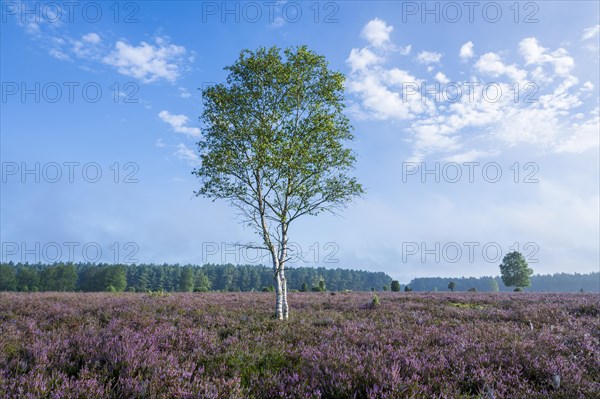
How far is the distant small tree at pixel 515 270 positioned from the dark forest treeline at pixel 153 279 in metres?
33.9

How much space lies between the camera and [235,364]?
498cm

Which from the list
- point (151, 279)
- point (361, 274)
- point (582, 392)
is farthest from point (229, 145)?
point (361, 274)

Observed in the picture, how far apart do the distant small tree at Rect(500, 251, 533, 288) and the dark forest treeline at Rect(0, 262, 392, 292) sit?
33.9 meters

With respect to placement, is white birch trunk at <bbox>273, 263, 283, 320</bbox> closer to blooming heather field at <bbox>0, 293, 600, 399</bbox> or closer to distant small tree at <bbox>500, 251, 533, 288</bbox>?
blooming heather field at <bbox>0, 293, 600, 399</bbox>

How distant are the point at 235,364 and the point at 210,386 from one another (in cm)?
117

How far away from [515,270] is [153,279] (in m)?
99.2

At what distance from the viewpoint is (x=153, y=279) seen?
366ft

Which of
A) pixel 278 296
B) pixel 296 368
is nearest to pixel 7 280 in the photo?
pixel 278 296

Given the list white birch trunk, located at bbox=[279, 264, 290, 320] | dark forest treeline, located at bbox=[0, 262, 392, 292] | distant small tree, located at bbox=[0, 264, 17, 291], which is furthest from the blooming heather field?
distant small tree, located at bbox=[0, 264, 17, 291]

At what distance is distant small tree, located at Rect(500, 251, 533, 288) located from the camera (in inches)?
2469

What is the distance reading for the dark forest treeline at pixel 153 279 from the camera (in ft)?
288

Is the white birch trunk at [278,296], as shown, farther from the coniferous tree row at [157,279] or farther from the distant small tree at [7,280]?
the distant small tree at [7,280]

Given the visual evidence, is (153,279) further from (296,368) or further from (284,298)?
(296,368)

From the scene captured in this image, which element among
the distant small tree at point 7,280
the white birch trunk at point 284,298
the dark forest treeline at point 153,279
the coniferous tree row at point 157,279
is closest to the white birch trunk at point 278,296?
the white birch trunk at point 284,298
